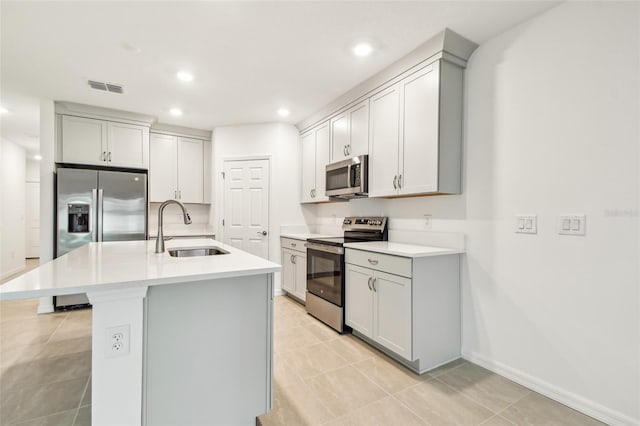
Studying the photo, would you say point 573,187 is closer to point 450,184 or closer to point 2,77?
point 450,184

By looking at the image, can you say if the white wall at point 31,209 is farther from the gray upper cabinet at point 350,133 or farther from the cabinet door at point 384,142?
the cabinet door at point 384,142

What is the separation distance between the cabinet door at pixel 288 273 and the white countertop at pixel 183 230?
1.18 metres

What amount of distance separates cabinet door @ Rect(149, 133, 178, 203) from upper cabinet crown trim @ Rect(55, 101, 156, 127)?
38 centimetres

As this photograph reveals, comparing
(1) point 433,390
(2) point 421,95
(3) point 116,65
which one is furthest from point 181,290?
(3) point 116,65

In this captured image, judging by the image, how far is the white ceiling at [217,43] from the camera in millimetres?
1907

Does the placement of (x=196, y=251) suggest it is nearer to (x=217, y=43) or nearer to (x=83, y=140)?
(x=217, y=43)

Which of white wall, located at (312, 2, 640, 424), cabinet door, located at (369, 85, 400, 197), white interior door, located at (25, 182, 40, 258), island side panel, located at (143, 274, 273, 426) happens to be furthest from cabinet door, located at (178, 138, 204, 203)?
white interior door, located at (25, 182, 40, 258)

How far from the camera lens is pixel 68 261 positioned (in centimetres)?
156

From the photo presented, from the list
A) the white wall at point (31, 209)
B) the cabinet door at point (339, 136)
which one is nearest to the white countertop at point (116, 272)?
the cabinet door at point (339, 136)

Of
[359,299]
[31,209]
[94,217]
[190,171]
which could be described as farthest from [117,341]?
[31,209]

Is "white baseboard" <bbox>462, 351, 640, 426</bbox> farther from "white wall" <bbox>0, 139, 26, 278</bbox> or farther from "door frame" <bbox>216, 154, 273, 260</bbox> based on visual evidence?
"white wall" <bbox>0, 139, 26, 278</bbox>

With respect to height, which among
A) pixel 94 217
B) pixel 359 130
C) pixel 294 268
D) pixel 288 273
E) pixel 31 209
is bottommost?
pixel 288 273

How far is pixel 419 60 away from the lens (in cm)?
232

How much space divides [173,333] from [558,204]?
2328 mm
